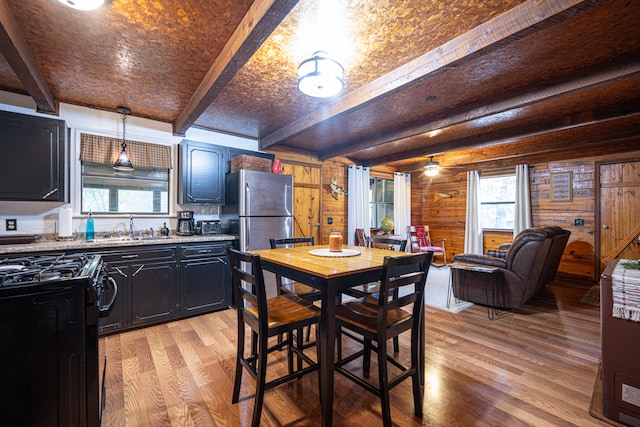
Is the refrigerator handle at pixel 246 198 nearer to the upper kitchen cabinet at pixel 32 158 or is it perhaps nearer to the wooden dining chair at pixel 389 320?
the upper kitchen cabinet at pixel 32 158

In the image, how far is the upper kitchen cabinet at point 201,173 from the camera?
11.4 ft

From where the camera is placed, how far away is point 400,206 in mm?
6613

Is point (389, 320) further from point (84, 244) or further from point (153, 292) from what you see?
point (84, 244)

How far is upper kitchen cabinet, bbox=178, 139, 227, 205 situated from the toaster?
284 millimetres

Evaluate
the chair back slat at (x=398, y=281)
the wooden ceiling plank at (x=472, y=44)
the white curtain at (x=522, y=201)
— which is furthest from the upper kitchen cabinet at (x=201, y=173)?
the white curtain at (x=522, y=201)

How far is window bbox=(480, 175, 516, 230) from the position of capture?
5715mm

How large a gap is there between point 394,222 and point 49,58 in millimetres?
6079

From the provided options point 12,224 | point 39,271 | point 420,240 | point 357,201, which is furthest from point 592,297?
point 12,224

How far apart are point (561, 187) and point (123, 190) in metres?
7.03

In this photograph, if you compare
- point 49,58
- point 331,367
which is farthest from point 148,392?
point 49,58

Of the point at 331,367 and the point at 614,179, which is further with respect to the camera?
the point at 614,179

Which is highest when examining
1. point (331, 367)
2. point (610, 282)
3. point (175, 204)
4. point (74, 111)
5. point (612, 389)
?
point (74, 111)

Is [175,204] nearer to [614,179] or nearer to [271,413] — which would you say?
[271,413]

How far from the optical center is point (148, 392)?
1.83 meters
